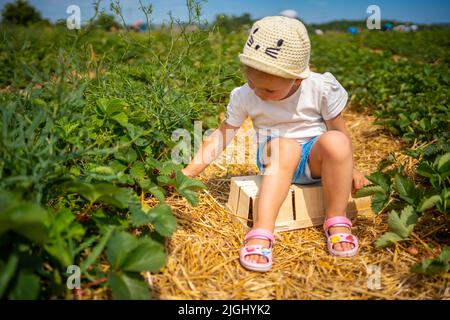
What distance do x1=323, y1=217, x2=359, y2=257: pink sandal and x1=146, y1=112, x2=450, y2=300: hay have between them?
28mm

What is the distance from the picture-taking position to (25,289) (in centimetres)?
110

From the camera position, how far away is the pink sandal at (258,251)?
5.36 ft

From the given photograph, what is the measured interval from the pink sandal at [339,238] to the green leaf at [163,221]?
27.9 inches

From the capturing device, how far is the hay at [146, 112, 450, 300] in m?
1.50

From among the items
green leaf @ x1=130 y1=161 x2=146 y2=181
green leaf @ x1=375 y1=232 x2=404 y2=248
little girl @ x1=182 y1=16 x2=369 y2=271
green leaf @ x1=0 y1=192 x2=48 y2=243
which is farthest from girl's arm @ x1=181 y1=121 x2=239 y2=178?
green leaf @ x1=0 y1=192 x2=48 y2=243

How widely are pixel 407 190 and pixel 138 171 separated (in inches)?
45.5

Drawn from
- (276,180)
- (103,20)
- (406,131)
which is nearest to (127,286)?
(276,180)

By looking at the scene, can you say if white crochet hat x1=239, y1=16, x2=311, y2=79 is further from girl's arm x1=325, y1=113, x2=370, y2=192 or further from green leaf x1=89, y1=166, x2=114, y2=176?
green leaf x1=89, y1=166, x2=114, y2=176

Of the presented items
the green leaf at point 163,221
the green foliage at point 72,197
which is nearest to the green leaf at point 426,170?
the green foliage at point 72,197

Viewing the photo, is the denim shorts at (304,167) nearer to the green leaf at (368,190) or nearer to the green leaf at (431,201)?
Result: the green leaf at (368,190)

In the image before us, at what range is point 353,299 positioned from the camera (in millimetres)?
1469

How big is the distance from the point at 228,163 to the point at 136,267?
1.51 meters

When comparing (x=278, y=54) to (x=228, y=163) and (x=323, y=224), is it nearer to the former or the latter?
(x=323, y=224)

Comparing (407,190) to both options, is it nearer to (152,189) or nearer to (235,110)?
(235,110)
